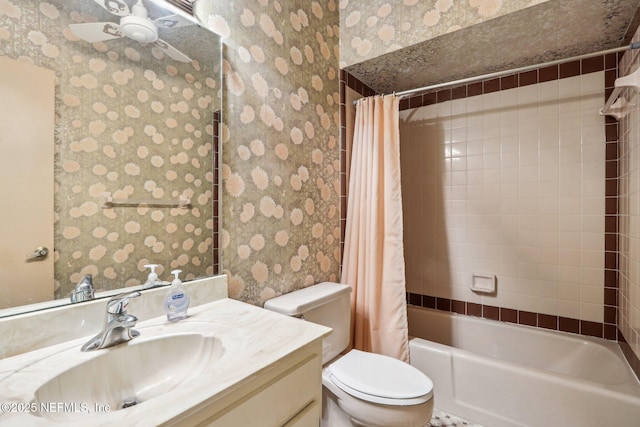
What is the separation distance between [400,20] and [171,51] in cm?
126

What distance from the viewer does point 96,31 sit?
89cm

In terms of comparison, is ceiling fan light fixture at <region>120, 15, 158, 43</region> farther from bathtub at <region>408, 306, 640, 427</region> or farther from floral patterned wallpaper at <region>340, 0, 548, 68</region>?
bathtub at <region>408, 306, 640, 427</region>

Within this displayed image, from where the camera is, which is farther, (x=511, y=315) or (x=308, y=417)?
(x=511, y=315)

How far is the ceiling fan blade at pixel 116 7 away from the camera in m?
0.90

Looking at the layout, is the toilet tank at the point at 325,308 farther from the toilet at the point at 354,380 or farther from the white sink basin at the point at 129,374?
the white sink basin at the point at 129,374

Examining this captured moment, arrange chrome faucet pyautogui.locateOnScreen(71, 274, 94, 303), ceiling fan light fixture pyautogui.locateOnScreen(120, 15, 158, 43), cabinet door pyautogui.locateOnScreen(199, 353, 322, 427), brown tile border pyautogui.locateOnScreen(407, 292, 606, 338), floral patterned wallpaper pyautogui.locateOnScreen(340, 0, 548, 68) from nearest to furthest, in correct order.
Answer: cabinet door pyautogui.locateOnScreen(199, 353, 322, 427)
chrome faucet pyautogui.locateOnScreen(71, 274, 94, 303)
ceiling fan light fixture pyautogui.locateOnScreen(120, 15, 158, 43)
floral patterned wallpaper pyautogui.locateOnScreen(340, 0, 548, 68)
brown tile border pyautogui.locateOnScreen(407, 292, 606, 338)

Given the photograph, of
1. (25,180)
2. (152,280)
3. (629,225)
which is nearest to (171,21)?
(25,180)

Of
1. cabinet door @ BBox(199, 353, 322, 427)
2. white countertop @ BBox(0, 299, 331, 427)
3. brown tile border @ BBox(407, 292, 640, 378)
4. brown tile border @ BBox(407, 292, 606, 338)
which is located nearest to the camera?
white countertop @ BBox(0, 299, 331, 427)

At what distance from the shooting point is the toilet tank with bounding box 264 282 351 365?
51.4 inches

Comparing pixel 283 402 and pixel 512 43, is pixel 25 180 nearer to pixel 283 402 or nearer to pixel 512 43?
pixel 283 402

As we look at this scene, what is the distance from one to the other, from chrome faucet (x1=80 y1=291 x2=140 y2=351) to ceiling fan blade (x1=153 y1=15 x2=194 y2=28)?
3.06ft

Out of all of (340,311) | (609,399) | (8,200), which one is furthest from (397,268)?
(8,200)

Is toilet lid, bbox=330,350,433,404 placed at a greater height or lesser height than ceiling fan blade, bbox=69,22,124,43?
lesser

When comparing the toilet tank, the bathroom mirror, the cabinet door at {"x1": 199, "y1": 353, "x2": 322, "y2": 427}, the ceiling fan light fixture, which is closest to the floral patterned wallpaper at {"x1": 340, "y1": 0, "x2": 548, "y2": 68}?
the bathroom mirror
